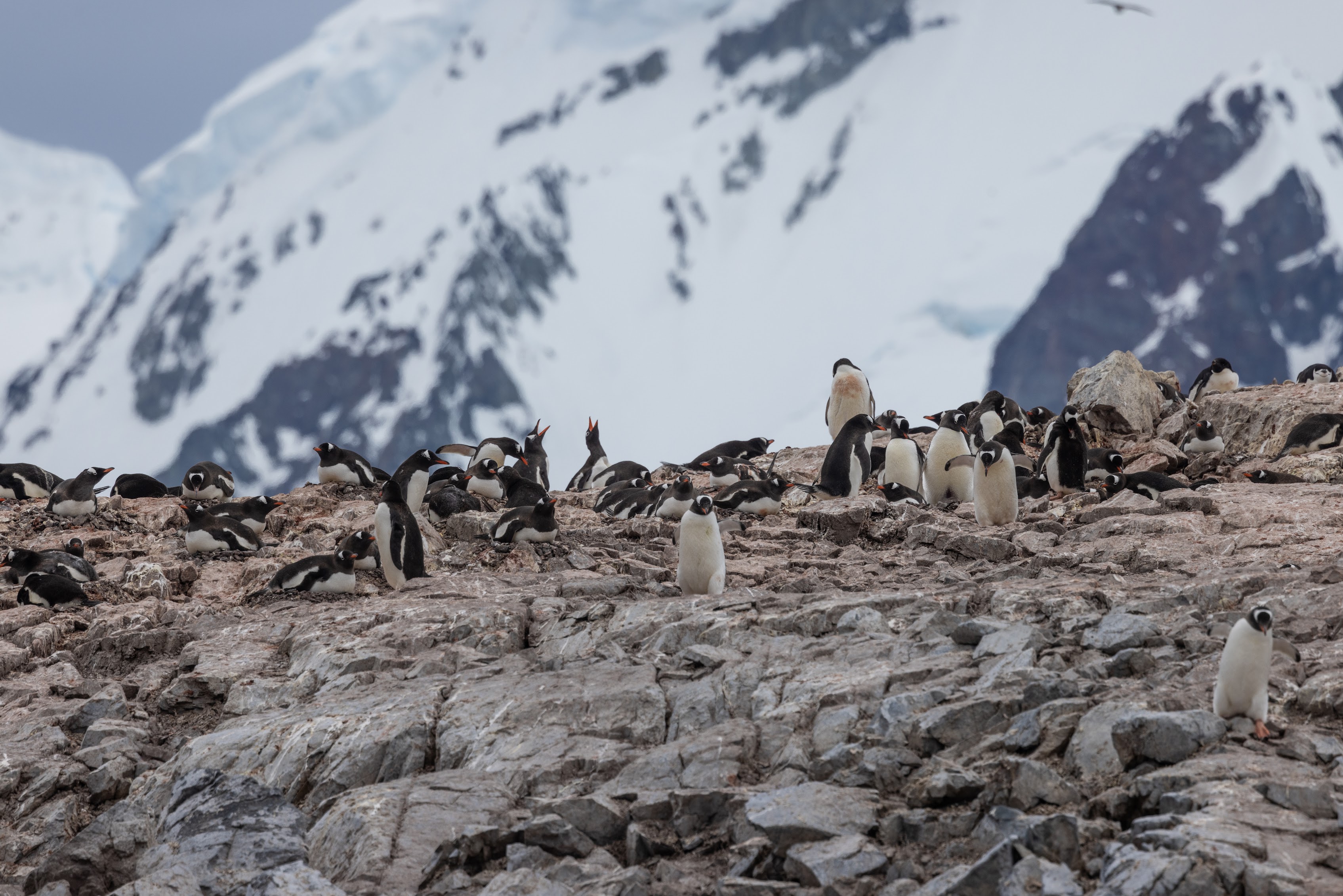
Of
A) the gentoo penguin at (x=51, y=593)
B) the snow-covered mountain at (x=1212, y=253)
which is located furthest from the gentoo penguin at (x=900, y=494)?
the snow-covered mountain at (x=1212, y=253)

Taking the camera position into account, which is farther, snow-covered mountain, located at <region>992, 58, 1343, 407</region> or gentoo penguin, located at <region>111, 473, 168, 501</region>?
snow-covered mountain, located at <region>992, 58, 1343, 407</region>

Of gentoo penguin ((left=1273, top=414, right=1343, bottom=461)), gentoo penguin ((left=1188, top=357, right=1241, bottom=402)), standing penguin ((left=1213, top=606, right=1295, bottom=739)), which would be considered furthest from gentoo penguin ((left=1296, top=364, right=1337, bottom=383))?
standing penguin ((left=1213, top=606, right=1295, bottom=739))

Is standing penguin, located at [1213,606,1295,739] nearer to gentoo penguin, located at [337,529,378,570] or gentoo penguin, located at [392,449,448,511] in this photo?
gentoo penguin, located at [337,529,378,570]

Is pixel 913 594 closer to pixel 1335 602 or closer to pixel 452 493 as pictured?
pixel 1335 602

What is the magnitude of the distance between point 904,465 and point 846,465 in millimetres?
1163

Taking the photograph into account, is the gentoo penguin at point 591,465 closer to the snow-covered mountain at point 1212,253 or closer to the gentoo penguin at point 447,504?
the gentoo penguin at point 447,504

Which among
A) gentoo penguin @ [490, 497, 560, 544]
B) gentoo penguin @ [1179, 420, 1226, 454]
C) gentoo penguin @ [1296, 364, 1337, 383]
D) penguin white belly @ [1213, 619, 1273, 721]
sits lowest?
penguin white belly @ [1213, 619, 1273, 721]

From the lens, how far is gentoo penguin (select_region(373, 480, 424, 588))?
11.1 m

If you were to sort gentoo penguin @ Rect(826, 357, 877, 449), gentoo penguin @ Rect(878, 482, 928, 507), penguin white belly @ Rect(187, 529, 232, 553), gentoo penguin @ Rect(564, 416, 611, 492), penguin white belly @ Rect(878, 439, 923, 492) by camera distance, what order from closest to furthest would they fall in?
penguin white belly @ Rect(187, 529, 232, 553) → gentoo penguin @ Rect(878, 482, 928, 507) → penguin white belly @ Rect(878, 439, 923, 492) → gentoo penguin @ Rect(826, 357, 877, 449) → gentoo penguin @ Rect(564, 416, 611, 492)

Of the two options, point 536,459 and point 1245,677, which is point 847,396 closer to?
point 536,459

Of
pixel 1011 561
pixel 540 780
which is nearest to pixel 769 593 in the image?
pixel 1011 561

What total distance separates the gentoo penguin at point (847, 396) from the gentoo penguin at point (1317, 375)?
5.63 metres

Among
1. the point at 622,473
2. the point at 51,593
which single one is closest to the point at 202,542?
the point at 51,593

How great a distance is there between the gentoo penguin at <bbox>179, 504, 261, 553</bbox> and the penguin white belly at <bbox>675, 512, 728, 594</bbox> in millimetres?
5034
